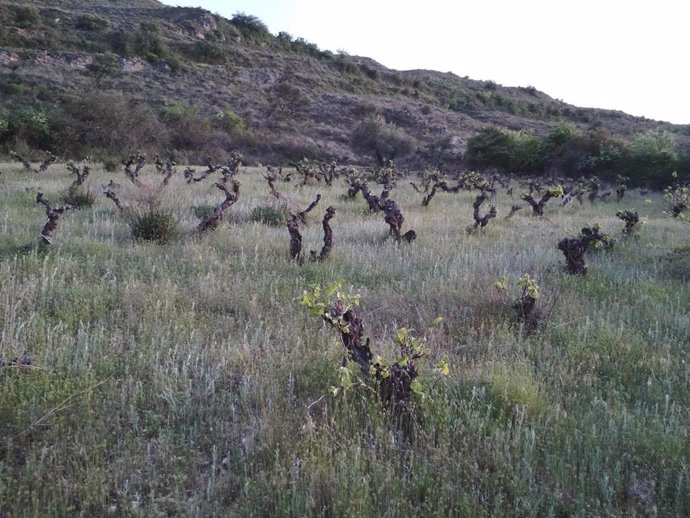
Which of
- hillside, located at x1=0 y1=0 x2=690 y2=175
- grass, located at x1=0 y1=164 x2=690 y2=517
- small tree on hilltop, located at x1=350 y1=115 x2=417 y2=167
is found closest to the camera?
grass, located at x1=0 y1=164 x2=690 y2=517

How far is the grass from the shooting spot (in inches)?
89.4

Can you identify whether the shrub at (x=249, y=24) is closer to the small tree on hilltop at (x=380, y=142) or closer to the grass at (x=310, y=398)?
the small tree on hilltop at (x=380, y=142)

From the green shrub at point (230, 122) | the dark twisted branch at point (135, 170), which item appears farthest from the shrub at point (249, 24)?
the dark twisted branch at point (135, 170)

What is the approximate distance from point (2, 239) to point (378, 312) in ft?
15.8

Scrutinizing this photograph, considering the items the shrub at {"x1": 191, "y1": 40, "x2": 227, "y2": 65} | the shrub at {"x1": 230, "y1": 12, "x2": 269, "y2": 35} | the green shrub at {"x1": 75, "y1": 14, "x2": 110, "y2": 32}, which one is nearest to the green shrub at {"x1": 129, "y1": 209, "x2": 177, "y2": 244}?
the shrub at {"x1": 191, "y1": 40, "x2": 227, "y2": 65}

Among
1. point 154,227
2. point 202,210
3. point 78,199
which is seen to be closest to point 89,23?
point 78,199

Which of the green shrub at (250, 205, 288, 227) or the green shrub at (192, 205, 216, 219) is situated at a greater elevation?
the green shrub at (250, 205, 288, 227)

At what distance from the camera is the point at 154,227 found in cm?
740

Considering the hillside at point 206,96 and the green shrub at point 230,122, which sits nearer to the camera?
the hillside at point 206,96

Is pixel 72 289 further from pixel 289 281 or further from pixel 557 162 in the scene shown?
pixel 557 162

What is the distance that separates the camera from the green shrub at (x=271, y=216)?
31.5 feet

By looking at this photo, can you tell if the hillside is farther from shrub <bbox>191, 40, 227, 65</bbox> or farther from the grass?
the grass

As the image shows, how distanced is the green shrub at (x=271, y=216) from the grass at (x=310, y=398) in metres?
3.57

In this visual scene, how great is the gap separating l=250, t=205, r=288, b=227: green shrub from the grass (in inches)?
Answer: 141
